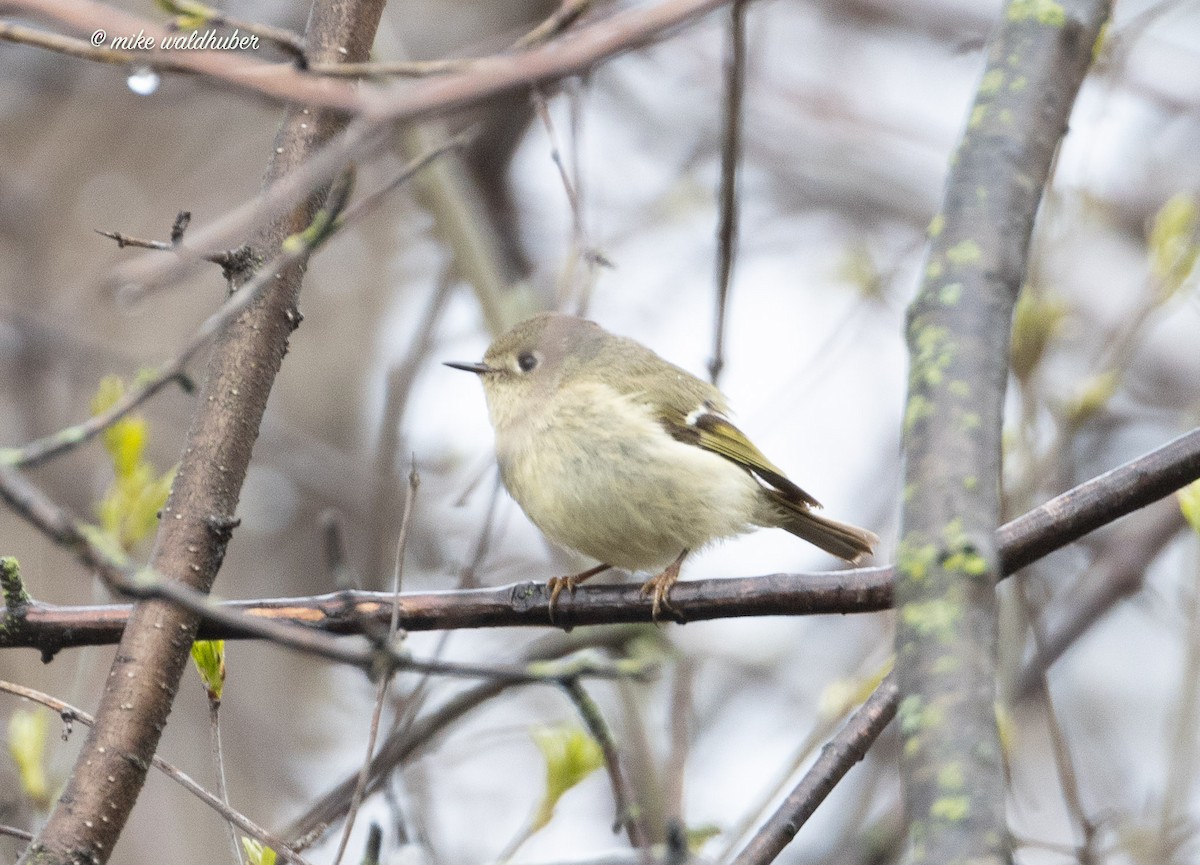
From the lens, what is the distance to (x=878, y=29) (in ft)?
21.4

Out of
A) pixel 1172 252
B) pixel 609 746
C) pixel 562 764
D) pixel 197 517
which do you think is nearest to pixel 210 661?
pixel 197 517

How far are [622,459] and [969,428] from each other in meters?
1.73

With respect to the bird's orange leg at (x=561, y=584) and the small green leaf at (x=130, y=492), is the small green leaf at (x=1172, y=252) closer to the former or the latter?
the bird's orange leg at (x=561, y=584)

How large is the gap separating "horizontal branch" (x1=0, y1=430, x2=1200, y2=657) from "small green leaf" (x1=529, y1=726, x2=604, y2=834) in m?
0.20

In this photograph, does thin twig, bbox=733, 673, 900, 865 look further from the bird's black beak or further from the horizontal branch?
the bird's black beak

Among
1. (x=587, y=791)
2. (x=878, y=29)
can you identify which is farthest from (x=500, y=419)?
(x=878, y=29)

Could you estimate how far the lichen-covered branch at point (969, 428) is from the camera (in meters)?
0.92

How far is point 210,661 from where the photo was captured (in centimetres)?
182

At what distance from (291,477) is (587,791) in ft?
6.23

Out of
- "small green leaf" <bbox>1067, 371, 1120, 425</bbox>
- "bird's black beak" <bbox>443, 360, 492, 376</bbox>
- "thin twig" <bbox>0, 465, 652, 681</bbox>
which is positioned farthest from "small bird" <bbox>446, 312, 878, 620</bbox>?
"thin twig" <bbox>0, 465, 652, 681</bbox>

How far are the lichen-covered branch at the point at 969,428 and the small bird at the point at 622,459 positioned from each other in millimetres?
1421

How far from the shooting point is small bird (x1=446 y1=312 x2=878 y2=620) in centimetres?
275

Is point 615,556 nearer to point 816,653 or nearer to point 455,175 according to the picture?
point 455,175

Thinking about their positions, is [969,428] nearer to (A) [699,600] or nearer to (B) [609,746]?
(B) [609,746]
